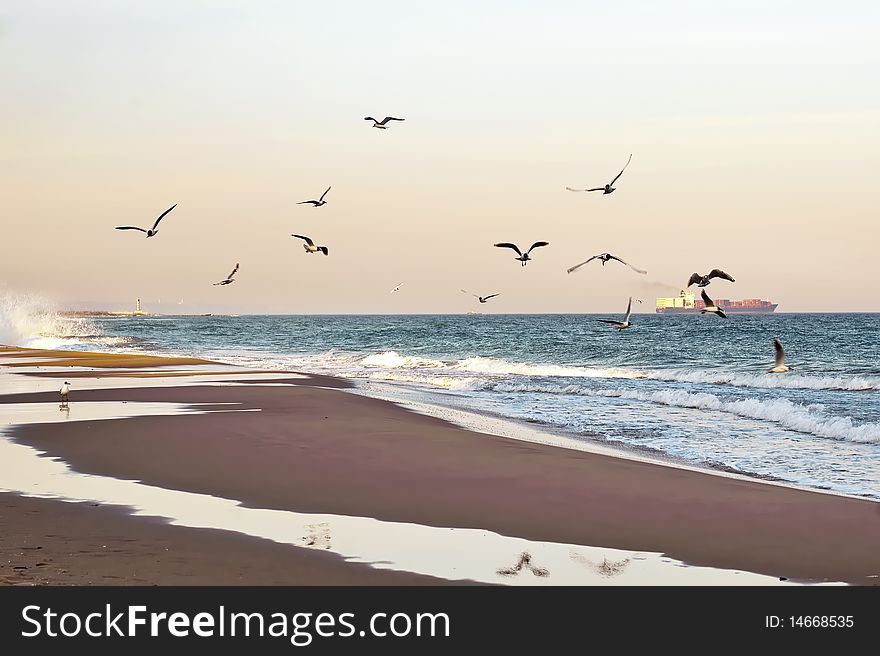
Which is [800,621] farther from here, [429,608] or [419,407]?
[419,407]

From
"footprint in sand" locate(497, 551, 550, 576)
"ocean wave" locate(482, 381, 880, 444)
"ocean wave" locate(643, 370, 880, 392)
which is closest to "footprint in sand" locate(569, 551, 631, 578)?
"footprint in sand" locate(497, 551, 550, 576)

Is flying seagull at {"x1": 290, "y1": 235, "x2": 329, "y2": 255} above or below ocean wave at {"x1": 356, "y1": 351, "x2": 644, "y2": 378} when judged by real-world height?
above

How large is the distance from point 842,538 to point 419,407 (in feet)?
54.7

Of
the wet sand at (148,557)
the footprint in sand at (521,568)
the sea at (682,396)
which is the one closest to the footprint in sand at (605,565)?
the footprint in sand at (521,568)

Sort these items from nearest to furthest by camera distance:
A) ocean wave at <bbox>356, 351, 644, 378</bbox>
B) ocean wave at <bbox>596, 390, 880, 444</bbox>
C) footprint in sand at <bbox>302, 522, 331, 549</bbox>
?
footprint in sand at <bbox>302, 522, 331, 549</bbox> < ocean wave at <bbox>596, 390, 880, 444</bbox> < ocean wave at <bbox>356, 351, 644, 378</bbox>

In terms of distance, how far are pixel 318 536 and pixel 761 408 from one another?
1953 centimetres

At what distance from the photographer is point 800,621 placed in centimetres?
766

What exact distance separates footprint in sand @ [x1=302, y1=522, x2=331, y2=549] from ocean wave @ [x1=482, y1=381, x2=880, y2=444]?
46.2 feet

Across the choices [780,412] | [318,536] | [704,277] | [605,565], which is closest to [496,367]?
[780,412]

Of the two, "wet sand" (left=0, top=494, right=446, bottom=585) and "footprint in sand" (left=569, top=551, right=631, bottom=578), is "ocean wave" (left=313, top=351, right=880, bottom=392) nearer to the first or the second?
"footprint in sand" (left=569, top=551, right=631, bottom=578)

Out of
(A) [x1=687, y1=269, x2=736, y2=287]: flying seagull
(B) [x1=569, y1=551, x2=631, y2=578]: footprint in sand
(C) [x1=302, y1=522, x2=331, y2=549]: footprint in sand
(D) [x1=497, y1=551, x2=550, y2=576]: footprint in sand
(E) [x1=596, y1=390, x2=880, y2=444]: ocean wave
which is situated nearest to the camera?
(D) [x1=497, y1=551, x2=550, y2=576]: footprint in sand

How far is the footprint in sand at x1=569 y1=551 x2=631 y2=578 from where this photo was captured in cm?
903

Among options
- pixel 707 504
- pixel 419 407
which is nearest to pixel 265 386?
pixel 419 407

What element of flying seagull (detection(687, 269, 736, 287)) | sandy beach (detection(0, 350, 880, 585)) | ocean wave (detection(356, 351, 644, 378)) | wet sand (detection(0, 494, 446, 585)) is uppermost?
flying seagull (detection(687, 269, 736, 287))
